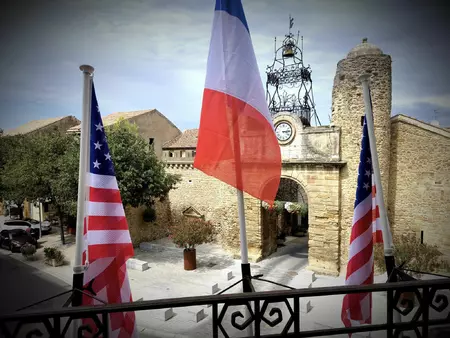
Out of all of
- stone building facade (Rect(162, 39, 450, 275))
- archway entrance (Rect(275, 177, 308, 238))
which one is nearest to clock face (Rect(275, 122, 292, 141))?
stone building facade (Rect(162, 39, 450, 275))

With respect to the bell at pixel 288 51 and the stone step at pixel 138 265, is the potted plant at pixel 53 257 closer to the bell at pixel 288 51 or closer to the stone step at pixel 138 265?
the stone step at pixel 138 265

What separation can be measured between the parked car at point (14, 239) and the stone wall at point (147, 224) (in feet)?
18.4

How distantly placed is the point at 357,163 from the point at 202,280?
8.32m

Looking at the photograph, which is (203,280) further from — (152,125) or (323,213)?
(152,125)

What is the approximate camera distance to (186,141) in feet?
73.4

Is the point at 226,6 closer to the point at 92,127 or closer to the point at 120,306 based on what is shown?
the point at 92,127

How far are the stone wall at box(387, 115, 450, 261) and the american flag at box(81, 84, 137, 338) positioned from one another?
1190 cm

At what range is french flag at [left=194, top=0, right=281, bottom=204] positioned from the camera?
Result: 122 inches

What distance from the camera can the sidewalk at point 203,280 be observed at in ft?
27.6

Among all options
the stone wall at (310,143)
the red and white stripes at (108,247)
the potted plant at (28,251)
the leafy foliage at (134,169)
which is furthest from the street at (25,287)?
the stone wall at (310,143)

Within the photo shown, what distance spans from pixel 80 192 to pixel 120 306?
159 cm

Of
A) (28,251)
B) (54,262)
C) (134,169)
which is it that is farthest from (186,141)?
(28,251)

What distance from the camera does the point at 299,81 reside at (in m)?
16.0

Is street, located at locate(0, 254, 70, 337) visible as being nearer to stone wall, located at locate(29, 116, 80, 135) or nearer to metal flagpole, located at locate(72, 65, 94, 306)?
metal flagpole, located at locate(72, 65, 94, 306)
